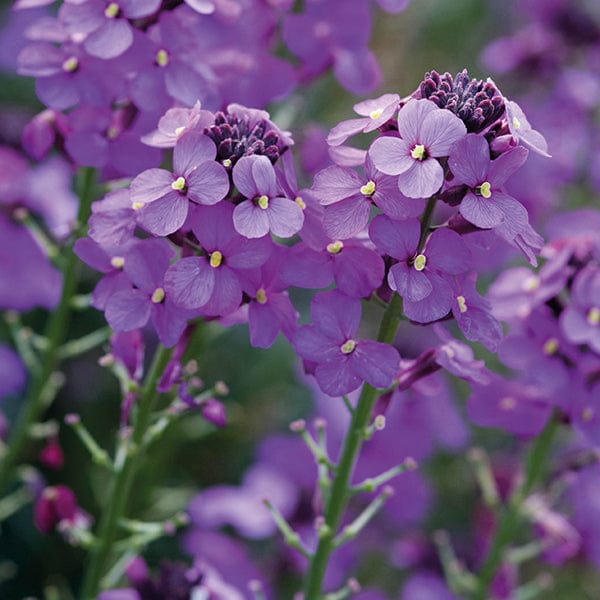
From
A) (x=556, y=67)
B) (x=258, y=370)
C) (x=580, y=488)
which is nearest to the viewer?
(x=580, y=488)

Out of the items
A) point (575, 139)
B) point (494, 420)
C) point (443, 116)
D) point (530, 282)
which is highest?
point (443, 116)

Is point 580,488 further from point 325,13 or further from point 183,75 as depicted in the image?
point 183,75

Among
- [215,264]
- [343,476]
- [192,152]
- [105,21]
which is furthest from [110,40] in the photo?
[343,476]

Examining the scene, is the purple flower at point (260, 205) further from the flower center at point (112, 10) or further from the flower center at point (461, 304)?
the flower center at point (112, 10)

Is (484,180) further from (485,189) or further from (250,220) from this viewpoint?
(250,220)

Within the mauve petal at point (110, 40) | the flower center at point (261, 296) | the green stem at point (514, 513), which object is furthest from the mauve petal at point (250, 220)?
the green stem at point (514, 513)

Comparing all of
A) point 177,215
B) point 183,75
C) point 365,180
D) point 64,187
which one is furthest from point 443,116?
point 64,187
